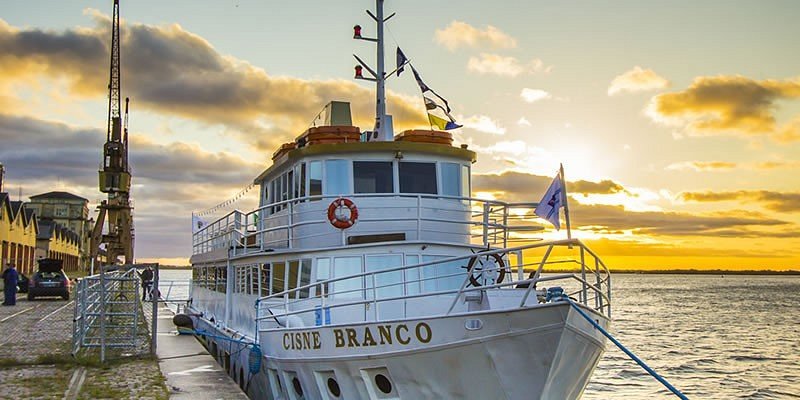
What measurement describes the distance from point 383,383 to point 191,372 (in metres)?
5.54

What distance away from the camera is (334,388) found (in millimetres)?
12023

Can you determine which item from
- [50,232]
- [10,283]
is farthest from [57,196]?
[10,283]

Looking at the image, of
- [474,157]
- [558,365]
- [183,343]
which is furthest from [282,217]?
[558,365]

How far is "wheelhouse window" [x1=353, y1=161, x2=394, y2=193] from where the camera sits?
50.6 feet

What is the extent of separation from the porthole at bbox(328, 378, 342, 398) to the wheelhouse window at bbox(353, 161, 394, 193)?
4.58 metres

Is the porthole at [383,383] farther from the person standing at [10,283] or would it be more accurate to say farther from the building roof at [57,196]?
the building roof at [57,196]

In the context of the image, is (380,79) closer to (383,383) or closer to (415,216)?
(415,216)

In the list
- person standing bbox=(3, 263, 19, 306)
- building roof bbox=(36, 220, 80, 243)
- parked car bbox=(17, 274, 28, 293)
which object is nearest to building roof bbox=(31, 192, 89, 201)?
building roof bbox=(36, 220, 80, 243)

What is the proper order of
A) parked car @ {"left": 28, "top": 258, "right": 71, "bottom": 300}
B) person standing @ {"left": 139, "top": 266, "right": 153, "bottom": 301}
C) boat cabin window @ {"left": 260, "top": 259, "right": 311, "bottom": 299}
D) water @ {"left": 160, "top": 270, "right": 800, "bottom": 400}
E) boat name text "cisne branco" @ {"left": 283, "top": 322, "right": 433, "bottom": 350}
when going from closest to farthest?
boat name text "cisne branco" @ {"left": 283, "top": 322, "right": 433, "bottom": 350}, boat cabin window @ {"left": 260, "top": 259, "right": 311, "bottom": 299}, water @ {"left": 160, "top": 270, "right": 800, "bottom": 400}, parked car @ {"left": 28, "top": 258, "right": 71, "bottom": 300}, person standing @ {"left": 139, "top": 266, "right": 153, "bottom": 301}

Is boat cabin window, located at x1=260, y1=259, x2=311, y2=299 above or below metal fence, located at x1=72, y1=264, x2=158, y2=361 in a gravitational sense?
above

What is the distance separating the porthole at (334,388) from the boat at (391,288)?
0.08 ft

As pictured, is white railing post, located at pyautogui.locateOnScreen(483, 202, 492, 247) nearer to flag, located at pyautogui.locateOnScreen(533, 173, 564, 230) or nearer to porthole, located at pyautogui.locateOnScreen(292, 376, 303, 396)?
flag, located at pyautogui.locateOnScreen(533, 173, 564, 230)

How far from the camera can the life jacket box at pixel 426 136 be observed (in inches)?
638

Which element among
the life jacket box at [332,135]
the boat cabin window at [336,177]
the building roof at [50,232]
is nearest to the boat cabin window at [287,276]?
the boat cabin window at [336,177]
